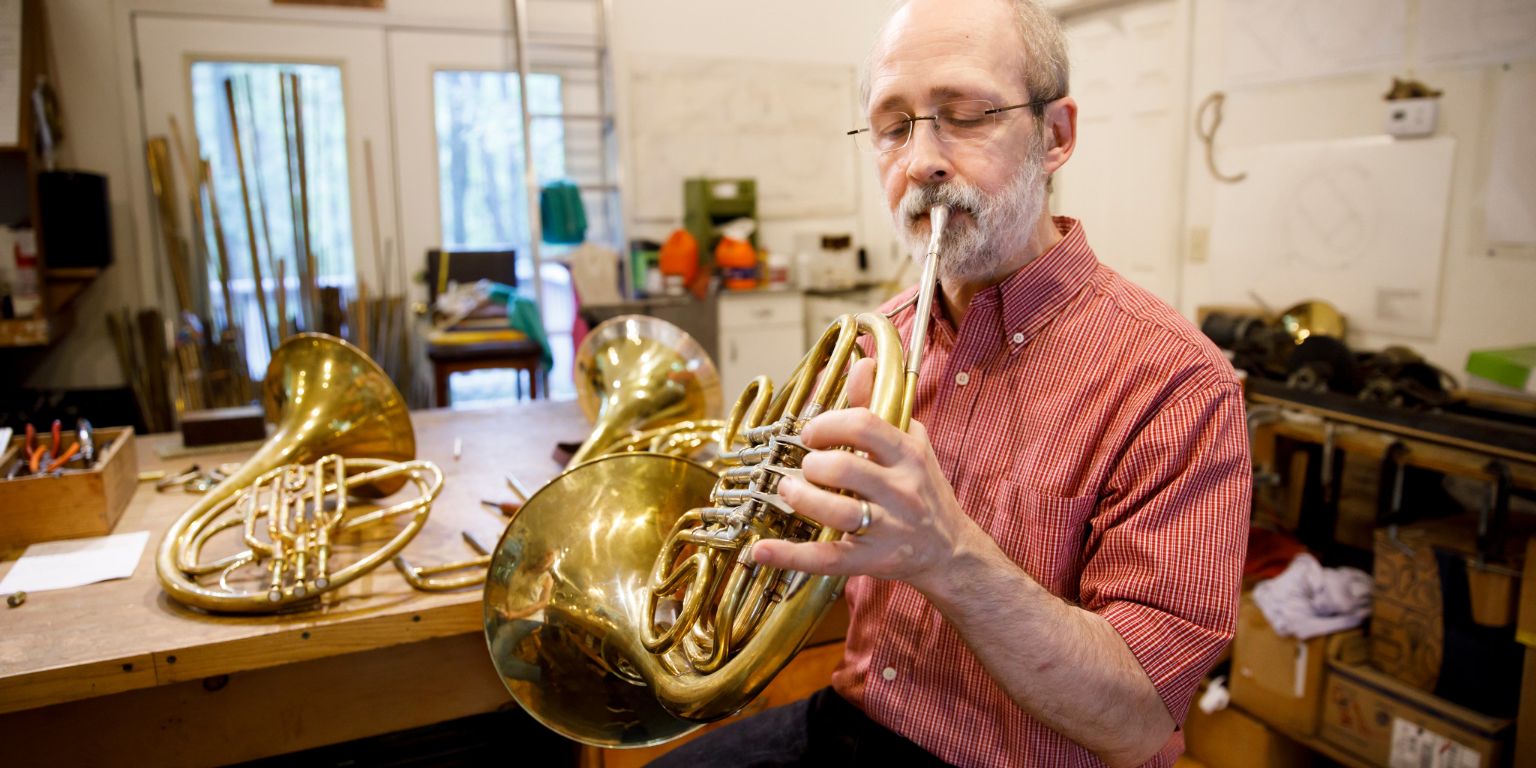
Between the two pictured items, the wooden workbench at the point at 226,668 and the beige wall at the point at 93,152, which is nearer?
the wooden workbench at the point at 226,668

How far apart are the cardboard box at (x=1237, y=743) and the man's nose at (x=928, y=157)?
1.78 metres

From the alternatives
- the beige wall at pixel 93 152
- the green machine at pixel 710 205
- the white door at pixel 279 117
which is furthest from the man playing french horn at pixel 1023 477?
the beige wall at pixel 93 152

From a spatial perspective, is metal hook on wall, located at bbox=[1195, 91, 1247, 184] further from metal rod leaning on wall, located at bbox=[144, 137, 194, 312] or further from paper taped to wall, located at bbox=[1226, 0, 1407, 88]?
metal rod leaning on wall, located at bbox=[144, 137, 194, 312]

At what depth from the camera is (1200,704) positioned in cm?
246

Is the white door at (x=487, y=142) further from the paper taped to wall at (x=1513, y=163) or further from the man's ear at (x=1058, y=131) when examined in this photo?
the man's ear at (x=1058, y=131)

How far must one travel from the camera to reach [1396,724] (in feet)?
6.73

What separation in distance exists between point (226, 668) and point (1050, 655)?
1053 millimetres

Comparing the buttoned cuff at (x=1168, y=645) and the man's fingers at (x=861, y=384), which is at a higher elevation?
the man's fingers at (x=861, y=384)

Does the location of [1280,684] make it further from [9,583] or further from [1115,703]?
[9,583]

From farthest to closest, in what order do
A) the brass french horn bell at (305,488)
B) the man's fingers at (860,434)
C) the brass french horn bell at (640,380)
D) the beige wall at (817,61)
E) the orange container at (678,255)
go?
the orange container at (678,255) < the beige wall at (817,61) < the brass french horn bell at (640,380) < the brass french horn bell at (305,488) < the man's fingers at (860,434)

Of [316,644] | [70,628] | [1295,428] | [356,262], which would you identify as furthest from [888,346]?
[356,262]

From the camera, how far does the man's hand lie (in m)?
0.74

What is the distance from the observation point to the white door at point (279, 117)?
174 inches

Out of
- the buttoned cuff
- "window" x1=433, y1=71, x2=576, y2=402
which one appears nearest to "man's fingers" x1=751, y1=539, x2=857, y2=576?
the buttoned cuff
